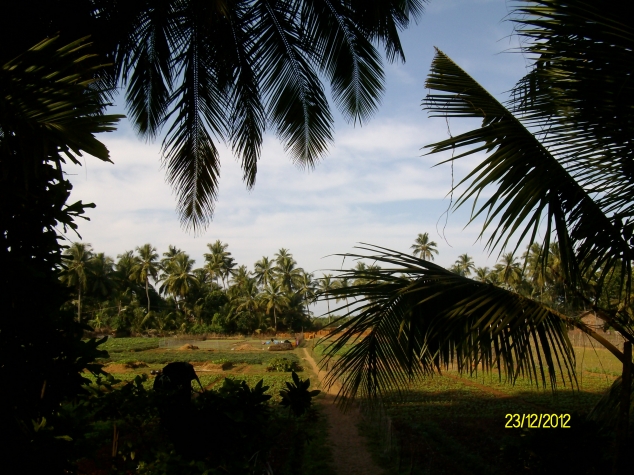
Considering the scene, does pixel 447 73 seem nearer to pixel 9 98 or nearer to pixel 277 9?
pixel 9 98

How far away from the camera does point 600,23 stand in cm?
183

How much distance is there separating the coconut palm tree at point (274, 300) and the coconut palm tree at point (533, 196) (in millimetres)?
40932

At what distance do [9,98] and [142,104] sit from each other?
377cm

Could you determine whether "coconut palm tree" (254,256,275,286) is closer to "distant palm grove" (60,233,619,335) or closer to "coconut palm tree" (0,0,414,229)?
"distant palm grove" (60,233,619,335)

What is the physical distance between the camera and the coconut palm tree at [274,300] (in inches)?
1722

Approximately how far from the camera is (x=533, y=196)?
7.64 feet

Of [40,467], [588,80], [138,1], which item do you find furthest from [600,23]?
[138,1]

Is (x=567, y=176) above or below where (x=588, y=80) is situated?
below

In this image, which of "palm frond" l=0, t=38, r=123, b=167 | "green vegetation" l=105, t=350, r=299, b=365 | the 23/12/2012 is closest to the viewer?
"palm frond" l=0, t=38, r=123, b=167

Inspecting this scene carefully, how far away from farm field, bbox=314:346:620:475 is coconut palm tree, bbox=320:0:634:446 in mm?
259

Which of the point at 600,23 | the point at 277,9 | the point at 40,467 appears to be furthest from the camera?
the point at 277,9

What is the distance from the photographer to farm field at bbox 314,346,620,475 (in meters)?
4.77

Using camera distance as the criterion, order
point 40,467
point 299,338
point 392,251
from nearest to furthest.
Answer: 1. point 40,467
2. point 392,251
3. point 299,338

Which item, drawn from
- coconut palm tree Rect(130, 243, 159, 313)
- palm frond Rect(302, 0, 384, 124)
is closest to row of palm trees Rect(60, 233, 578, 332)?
coconut palm tree Rect(130, 243, 159, 313)
